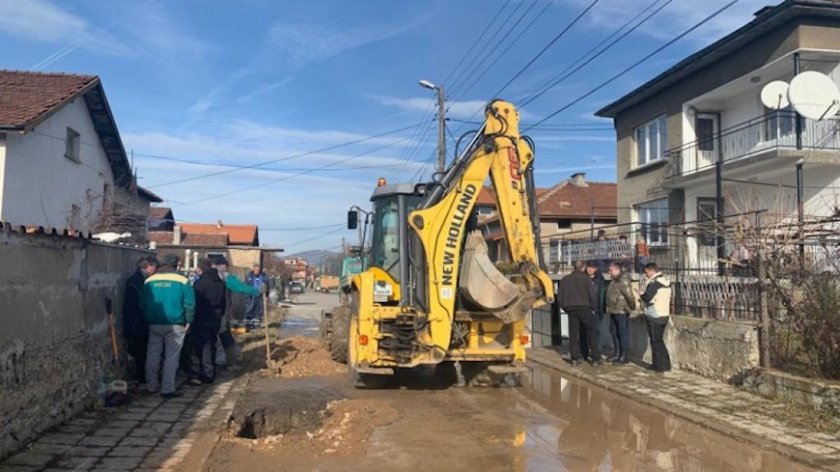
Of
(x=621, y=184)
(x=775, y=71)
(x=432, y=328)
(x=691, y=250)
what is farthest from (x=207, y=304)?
(x=621, y=184)

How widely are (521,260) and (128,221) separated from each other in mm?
19810

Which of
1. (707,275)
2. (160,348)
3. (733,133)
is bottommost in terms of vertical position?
(160,348)

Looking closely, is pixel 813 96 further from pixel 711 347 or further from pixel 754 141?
pixel 711 347

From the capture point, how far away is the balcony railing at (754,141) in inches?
Answer: 664

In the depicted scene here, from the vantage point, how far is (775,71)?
1733 centimetres

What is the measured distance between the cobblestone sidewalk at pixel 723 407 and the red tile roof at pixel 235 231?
161 ft

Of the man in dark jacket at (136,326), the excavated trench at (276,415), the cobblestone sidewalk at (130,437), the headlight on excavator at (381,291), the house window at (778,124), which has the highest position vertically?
the house window at (778,124)

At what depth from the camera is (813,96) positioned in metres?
13.5

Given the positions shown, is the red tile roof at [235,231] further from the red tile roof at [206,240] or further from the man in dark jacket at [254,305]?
the man in dark jacket at [254,305]

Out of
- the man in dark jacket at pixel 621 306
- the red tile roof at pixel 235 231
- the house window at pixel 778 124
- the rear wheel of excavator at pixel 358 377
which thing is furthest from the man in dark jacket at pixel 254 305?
the red tile roof at pixel 235 231

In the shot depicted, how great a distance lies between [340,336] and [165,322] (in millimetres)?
4014

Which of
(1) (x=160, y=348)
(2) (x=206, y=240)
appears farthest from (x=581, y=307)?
(2) (x=206, y=240)

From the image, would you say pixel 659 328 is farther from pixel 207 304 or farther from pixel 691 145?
pixel 691 145

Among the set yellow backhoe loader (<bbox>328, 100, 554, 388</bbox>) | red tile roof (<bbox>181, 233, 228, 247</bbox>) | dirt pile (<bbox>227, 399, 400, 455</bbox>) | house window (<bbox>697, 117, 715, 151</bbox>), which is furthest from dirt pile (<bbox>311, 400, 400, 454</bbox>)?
red tile roof (<bbox>181, 233, 228, 247</bbox>)
